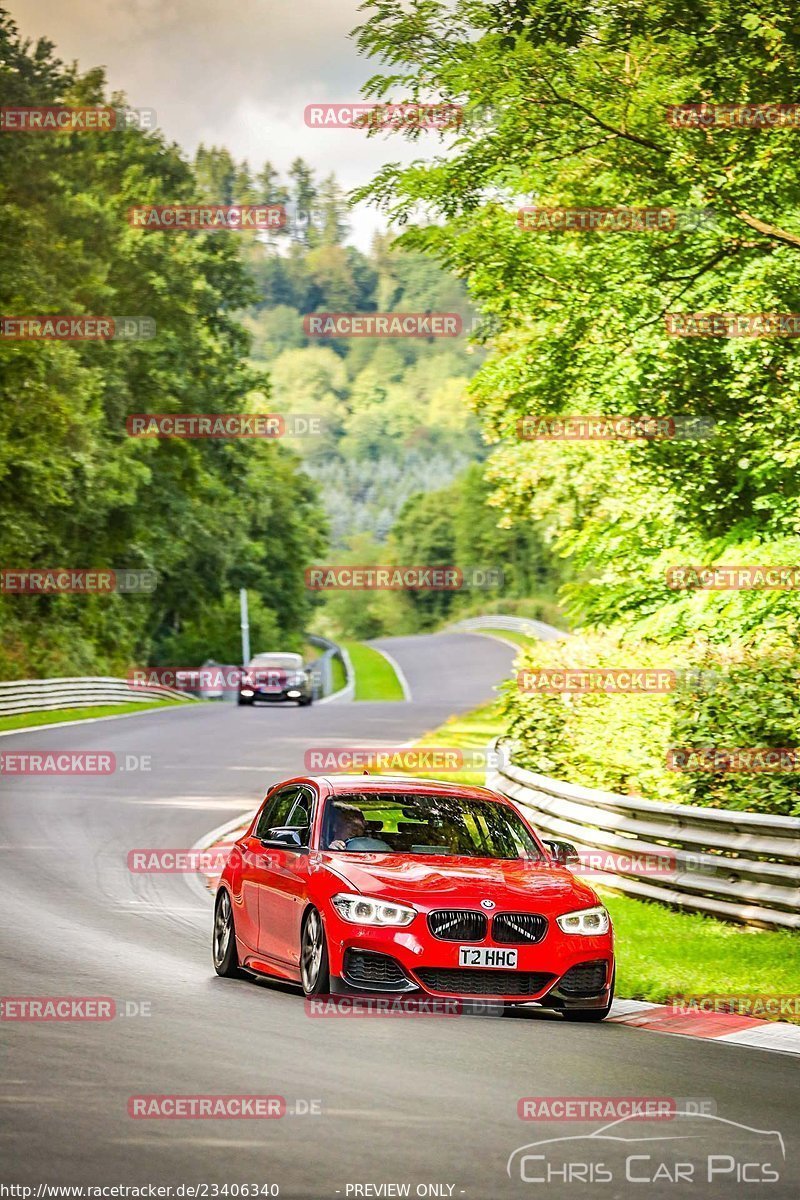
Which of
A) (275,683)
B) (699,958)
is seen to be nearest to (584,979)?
(699,958)

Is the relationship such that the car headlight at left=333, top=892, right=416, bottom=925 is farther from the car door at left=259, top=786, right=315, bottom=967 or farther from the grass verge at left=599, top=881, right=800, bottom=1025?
the grass verge at left=599, top=881, right=800, bottom=1025

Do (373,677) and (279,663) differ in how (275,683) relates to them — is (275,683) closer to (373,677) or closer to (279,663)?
(279,663)

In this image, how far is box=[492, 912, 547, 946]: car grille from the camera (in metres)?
10.5

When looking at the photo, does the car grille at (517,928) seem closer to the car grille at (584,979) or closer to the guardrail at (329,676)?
the car grille at (584,979)

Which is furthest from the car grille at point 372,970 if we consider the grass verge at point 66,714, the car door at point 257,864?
the grass verge at point 66,714

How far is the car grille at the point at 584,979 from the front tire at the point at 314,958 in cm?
140

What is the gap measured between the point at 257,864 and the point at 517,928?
2282 millimetres

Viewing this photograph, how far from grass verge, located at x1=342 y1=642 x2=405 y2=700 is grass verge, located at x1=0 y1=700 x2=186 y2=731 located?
59.5 ft

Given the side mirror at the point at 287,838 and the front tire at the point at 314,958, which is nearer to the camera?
the front tire at the point at 314,958

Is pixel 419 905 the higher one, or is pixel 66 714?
pixel 419 905

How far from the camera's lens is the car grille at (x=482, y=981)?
10375mm

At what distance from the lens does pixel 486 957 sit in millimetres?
10414

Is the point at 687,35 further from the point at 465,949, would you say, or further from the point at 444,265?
the point at 465,949

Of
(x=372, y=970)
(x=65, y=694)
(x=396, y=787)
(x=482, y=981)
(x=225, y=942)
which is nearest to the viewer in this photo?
(x=372, y=970)
